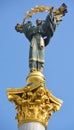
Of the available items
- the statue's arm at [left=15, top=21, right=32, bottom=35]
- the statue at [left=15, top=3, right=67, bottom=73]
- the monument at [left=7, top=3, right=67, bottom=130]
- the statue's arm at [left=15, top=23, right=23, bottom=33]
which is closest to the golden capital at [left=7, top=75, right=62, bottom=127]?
the monument at [left=7, top=3, right=67, bottom=130]

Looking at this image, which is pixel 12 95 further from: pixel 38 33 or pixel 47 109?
pixel 38 33

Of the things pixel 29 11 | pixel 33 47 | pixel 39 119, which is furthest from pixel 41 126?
pixel 29 11

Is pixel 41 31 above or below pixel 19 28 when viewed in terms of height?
below

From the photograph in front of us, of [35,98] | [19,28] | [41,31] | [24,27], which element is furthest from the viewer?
[19,28]

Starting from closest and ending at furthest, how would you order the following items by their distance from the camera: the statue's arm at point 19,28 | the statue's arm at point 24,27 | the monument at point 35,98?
the monument at point 35,98 < the statue's arm at point 24,27 < the statue's arm at point 19,28

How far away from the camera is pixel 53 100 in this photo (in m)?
24.1

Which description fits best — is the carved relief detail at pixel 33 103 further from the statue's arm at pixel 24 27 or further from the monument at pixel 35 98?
the statue's arm at pixel 24 27

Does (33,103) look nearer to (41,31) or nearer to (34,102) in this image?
(34,102)

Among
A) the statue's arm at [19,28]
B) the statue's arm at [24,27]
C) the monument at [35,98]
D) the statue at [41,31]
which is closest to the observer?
the monument at [35,98]

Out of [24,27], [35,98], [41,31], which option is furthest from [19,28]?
[35,98]

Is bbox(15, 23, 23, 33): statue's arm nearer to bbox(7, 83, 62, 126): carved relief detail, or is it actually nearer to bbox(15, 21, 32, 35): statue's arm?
bbox(15, 21, 32, 35): statue's arm

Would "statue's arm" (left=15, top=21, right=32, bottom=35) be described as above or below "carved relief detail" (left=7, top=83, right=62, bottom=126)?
above

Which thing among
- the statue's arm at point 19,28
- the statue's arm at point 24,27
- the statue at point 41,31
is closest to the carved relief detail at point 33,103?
the statue at point 41,31

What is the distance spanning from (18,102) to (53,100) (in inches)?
52.1
